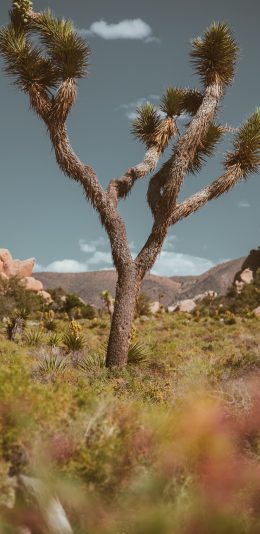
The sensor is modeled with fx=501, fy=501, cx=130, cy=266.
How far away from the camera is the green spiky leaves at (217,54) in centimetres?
1169

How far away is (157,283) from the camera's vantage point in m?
109

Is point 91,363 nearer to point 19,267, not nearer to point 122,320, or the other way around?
point 122,320

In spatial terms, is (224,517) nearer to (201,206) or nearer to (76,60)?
(201,206)

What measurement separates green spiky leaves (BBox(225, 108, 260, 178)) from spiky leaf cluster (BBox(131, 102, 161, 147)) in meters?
2.24

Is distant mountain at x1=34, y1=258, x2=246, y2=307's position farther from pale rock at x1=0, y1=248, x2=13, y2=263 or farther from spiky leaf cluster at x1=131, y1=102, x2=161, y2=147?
spiky leaf cluster at x1=131, y1=102, x2=161, y2=147

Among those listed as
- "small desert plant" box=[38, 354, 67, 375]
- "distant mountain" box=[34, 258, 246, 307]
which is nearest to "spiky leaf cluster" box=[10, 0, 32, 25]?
"small desert plant" box=[38, 354, 67, 375]

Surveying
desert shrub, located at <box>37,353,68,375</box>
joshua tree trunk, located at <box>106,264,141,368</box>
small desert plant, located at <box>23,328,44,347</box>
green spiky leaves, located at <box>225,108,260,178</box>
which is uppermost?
green spiky leaves, located at <box>225,108,260,178</box>

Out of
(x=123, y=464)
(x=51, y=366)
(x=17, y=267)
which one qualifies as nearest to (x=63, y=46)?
(x=51, y=366)

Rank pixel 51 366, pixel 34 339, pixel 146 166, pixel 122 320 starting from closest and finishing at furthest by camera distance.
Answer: pixel 51 366 < pixel 122 320 < pixel 146 166 < pixel 34 339

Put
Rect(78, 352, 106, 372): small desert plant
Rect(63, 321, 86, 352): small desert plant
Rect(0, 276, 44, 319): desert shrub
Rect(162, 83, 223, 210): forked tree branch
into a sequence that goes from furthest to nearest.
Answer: Rect(0, 276, 44, 319): desert shrub → Rect(63, 321, 86, 352): small desert plant → Rect(162, 83, 223, 210): forked tree branch → Rect(78, 352, 106, 372): small desert plant

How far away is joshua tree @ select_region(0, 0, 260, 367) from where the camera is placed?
1068 centimetres

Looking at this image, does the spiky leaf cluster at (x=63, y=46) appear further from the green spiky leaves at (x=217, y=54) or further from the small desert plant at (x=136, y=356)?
the small desert plant at (x=136, y=356)

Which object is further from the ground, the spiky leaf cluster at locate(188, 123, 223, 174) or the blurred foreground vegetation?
the spiky leaf cluster at locate(188, 123, 223, 174)

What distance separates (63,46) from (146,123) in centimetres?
303
